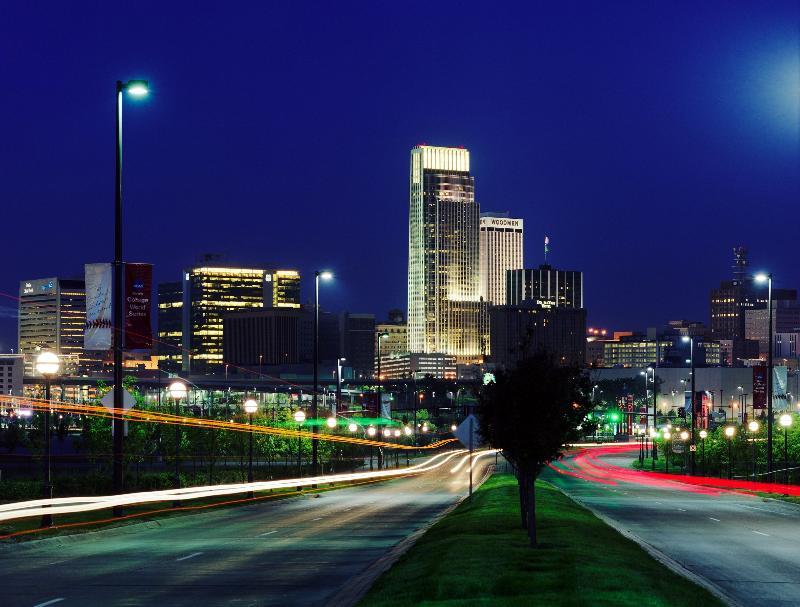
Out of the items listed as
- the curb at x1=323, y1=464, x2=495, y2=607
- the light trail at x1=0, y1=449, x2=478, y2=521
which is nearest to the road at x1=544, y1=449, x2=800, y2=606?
the curb at x1=323, y1=464, x2=495, y2=607

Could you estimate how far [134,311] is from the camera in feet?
119

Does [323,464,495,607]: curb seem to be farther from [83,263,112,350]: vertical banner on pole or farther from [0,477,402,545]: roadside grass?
[83,263,112,350]: vertical banner on pole

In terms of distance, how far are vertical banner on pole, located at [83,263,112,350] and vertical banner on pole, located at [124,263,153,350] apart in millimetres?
642

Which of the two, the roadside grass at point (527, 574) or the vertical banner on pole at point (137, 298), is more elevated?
the vertical banner on pole at point (137, 298)

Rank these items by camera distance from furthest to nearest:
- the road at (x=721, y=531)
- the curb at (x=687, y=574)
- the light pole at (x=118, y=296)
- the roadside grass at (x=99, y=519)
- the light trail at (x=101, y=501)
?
the light pole at (x=118, y=296) < the roadside grass at (x=99, y=519) < the light trail at (x=101, y=501) < the road at (x=721, y=531) < the curb at (x=687, y=574)

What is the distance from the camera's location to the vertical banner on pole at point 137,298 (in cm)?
3606

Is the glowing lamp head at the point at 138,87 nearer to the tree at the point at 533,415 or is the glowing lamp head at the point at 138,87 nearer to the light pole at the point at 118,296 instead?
the light pole at the point at 118,296

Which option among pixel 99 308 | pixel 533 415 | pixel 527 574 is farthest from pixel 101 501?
pixel 527 574

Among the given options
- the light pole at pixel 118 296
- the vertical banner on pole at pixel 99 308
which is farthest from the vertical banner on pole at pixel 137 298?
the vertical banner on pole at pixel 99 308

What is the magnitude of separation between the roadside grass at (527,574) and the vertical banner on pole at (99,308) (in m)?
11.0

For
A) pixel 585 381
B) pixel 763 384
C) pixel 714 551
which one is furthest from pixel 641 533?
pixel 763 384

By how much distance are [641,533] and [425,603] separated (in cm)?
2025

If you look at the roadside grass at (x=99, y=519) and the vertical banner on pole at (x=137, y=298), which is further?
the vertical banner on pole at (x=137, y=298)

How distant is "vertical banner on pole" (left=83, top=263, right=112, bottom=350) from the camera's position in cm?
3519
